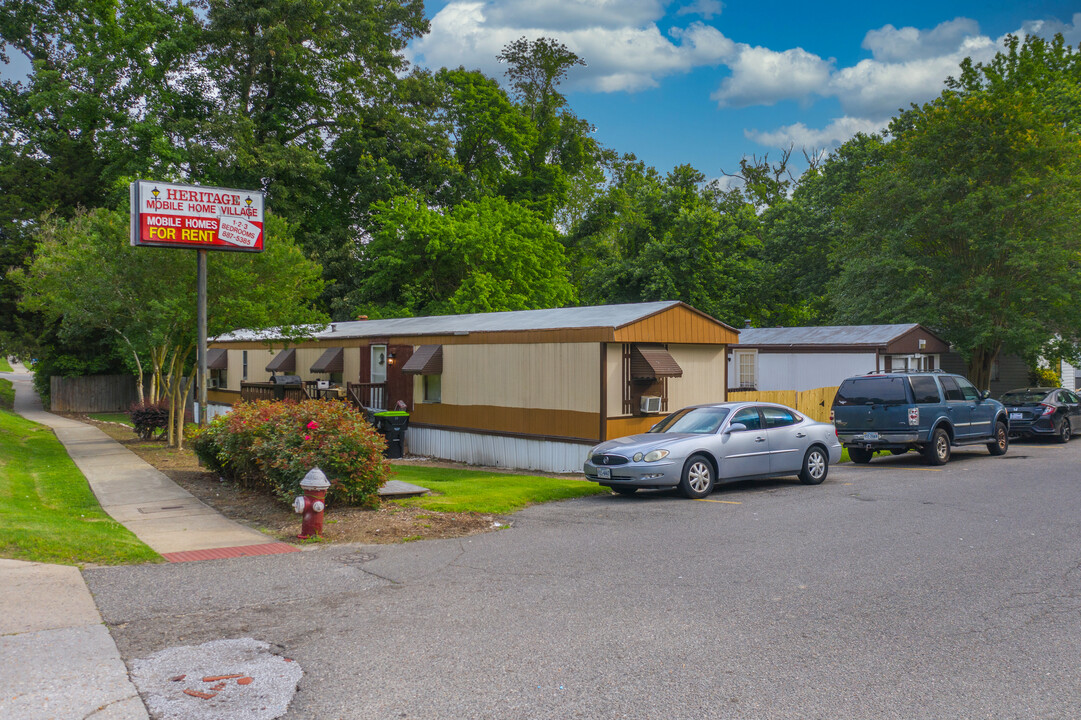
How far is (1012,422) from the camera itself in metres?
21.9

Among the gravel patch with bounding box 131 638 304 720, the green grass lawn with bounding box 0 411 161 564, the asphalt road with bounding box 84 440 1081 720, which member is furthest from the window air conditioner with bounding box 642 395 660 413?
the gravel patch with bounding box 131 638 304 720

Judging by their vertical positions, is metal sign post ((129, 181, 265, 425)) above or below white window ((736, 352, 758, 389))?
above

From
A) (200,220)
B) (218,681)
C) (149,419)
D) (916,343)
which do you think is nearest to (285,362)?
(149,419)

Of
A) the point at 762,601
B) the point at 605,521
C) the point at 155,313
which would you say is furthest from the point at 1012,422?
the point at 155,313

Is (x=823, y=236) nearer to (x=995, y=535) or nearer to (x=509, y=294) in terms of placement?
(x=509, y=294)

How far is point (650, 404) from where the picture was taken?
17.2m

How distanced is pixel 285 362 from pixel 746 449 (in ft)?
60.0

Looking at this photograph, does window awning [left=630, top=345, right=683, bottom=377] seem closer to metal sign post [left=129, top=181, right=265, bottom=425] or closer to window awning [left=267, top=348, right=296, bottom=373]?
metal sign post [left=129, top=181, right=265, bottom=425]

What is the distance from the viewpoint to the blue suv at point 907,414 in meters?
16.3

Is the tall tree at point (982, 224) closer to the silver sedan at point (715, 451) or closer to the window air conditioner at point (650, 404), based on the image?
the window air conditioner at point (650, 404)

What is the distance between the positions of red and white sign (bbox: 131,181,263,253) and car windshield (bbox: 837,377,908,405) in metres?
12.7

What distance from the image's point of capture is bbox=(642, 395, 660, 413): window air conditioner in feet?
56.3

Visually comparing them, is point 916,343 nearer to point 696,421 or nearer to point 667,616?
point 696,421

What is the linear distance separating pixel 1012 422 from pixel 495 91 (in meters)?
30.5
